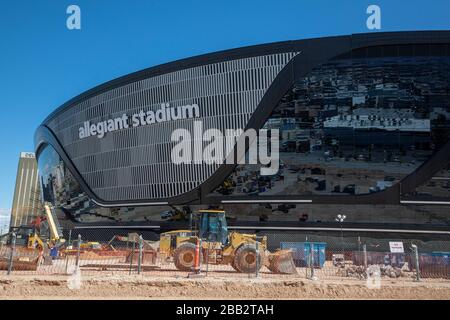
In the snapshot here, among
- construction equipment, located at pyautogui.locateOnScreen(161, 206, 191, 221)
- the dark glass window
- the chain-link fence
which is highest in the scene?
the dark glass window

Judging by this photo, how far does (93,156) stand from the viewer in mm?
58188

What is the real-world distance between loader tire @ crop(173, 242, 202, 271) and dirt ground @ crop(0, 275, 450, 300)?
4.92 m

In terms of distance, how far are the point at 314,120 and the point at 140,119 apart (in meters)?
22.1

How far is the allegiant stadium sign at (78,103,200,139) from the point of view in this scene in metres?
49.4

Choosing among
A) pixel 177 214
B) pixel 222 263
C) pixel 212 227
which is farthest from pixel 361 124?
pixel 222 263

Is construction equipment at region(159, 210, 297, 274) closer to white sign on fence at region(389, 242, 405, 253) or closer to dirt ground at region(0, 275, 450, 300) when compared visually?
dirt ground at region(0, 275, 450, 300)

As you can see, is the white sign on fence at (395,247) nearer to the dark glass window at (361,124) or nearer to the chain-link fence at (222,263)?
the chain-link fence at (222,263)

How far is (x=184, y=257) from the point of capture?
70.1ft

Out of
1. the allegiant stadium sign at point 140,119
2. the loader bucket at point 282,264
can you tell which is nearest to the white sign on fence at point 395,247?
the loader bucket at point 282,264

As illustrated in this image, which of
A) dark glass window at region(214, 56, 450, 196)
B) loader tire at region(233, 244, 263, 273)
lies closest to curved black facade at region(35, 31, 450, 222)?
dark glass window at region(214, 56, 450, 196)

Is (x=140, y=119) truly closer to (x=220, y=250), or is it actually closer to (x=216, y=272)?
(x=220, y=250)

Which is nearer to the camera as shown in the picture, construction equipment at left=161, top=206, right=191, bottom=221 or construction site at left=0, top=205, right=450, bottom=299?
construction site at left=0, top=205, right=450, bottom=299

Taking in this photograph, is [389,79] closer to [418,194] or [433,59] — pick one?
[433,59]
